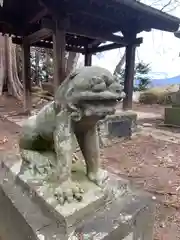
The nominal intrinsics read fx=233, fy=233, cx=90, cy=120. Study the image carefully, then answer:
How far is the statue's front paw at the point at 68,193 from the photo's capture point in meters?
0.89

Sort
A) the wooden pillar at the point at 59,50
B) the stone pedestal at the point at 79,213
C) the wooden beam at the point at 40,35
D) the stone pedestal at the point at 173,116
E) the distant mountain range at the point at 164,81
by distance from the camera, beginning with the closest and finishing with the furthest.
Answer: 1. the stone pedestal at the point at 79,213
2. the wooden pillar at the point at 59,50
3. the wooden beam at the point at 40,35
4. the stone pedestal at the point at 173,116
5. the distant mountain range at the point at 164,81

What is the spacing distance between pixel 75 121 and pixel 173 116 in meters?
4.00

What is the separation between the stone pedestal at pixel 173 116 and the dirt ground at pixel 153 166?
3.28 ft

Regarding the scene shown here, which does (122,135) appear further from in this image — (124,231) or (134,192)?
(124,231)

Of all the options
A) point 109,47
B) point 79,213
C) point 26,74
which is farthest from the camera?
point 109,47

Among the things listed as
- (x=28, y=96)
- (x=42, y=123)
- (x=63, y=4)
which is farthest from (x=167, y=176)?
(x=28, y=96)

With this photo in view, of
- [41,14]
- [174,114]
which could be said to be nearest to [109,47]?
[41,14]

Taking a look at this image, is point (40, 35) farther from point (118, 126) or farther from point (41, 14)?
point (118, 126)

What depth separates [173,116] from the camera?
4520mm

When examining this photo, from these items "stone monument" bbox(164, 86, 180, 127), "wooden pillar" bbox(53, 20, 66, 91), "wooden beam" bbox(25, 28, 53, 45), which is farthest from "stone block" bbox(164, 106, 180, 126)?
"wooden beam" bbox(25, 28, 53, 45)

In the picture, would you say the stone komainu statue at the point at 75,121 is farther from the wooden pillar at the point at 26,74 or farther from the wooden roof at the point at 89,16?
the wooden pillar at the point at 26,74

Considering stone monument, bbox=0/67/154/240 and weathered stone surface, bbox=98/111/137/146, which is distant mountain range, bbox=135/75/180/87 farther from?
stone monument, bbox=0/67/154/240

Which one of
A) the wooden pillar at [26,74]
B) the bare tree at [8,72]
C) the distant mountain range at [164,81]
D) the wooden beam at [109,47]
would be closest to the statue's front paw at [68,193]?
the wooden pillar at [26,74]

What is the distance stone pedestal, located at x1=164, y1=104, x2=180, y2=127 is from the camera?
446 centimetres
